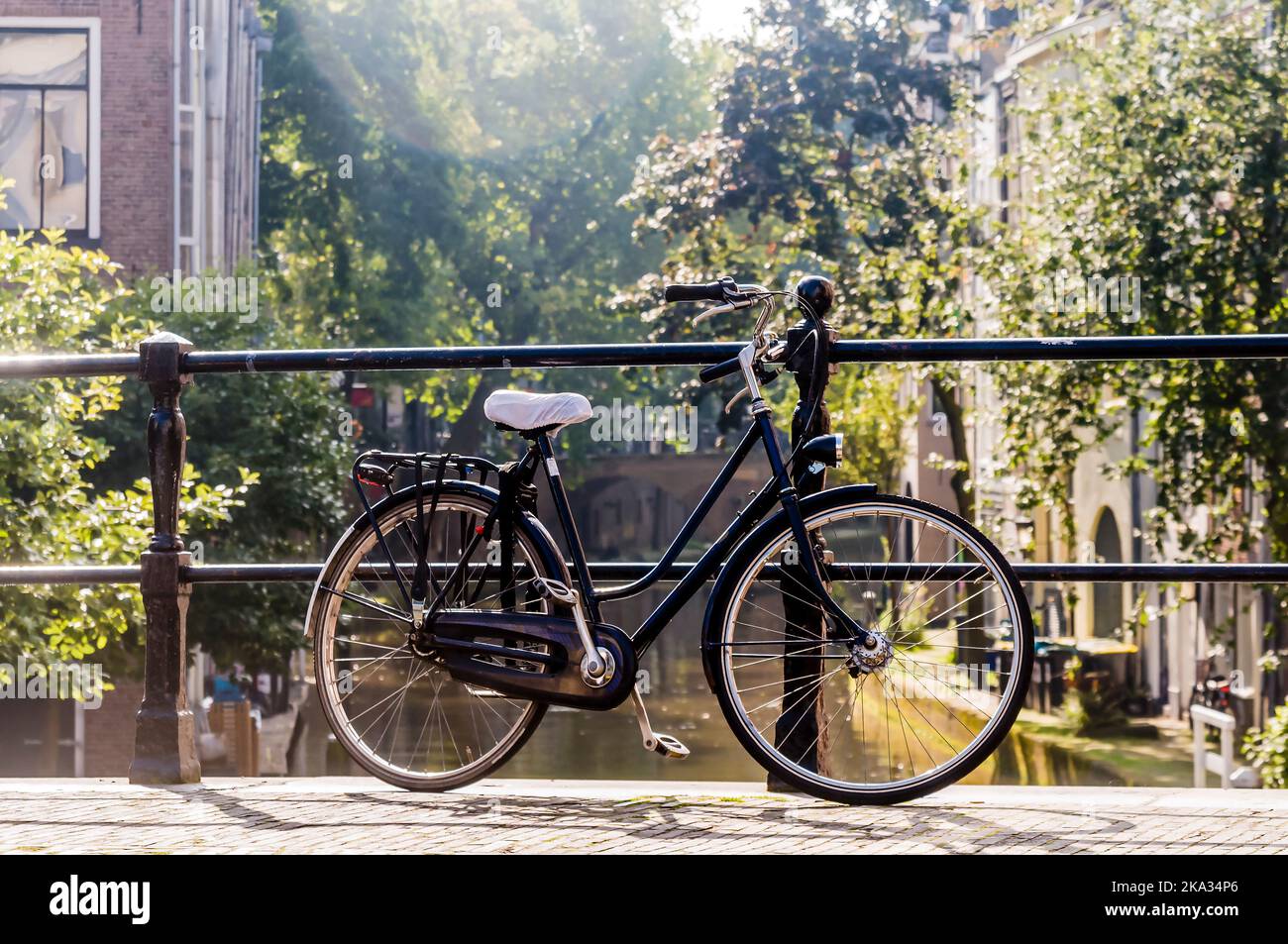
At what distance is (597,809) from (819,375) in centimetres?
116

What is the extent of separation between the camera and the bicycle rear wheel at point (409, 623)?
4.23 metres

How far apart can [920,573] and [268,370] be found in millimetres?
1807

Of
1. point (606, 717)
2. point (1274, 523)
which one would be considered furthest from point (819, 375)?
point (606, 717)

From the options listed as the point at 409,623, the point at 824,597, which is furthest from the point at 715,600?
the point at 409,623

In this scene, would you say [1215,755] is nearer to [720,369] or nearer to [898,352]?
[898,352]

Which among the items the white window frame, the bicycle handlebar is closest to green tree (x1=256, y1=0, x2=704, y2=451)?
the white window frame

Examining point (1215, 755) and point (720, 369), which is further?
point (1215, 755)

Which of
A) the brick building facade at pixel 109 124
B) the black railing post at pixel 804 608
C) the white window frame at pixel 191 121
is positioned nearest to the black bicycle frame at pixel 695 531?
the black railing post at pixel 804 608

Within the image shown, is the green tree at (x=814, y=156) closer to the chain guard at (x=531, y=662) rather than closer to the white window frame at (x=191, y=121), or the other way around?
the white window frame at (x=191, y=121)

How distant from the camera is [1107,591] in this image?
30484 mm

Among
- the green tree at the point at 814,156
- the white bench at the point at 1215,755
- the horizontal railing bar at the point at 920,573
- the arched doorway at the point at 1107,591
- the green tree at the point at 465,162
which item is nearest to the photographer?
the horizontal railing bar at the point at 920,573

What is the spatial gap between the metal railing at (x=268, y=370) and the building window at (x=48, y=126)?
55.2 ft

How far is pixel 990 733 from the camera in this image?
386cm

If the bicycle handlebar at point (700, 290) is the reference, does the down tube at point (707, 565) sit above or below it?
below
